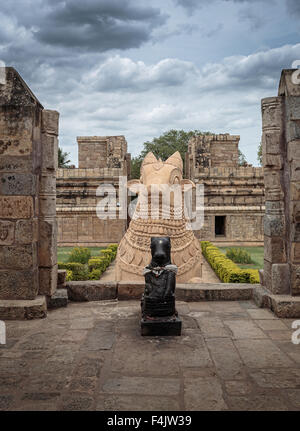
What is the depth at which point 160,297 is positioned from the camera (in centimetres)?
388

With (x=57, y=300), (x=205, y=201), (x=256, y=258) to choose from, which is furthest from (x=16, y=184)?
(x=205, y=201)

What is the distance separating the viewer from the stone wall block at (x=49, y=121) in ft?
15.5

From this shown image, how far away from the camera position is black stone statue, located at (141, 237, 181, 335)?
12.3 ft

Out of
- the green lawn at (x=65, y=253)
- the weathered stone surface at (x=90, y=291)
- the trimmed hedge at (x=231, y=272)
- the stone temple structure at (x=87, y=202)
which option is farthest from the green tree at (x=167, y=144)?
the weathered stone surface at (x=90, y=291)

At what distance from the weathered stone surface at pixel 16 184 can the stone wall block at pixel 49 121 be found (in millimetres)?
740

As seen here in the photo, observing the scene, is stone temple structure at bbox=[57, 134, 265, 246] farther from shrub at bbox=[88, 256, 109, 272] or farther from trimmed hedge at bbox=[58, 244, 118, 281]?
shrub at bbox=[88, 256, 109, 272]

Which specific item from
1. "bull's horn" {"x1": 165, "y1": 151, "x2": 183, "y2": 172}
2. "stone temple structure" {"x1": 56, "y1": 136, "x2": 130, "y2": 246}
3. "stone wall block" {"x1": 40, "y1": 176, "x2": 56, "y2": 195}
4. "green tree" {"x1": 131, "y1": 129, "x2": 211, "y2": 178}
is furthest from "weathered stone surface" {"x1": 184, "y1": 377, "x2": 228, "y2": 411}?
"green tree" {"x1": 131, "y1": 129, "x2": 211, "y2": 178}

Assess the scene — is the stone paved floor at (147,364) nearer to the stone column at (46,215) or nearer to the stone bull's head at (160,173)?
the stone column at (46,215)

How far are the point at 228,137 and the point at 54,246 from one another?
1596 cm

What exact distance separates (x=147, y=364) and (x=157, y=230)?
367 cm

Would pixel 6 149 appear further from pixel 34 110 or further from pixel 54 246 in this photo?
pixel 54 246

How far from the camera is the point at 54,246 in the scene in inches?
191

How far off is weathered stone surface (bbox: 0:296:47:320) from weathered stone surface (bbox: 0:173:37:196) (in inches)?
51.6
